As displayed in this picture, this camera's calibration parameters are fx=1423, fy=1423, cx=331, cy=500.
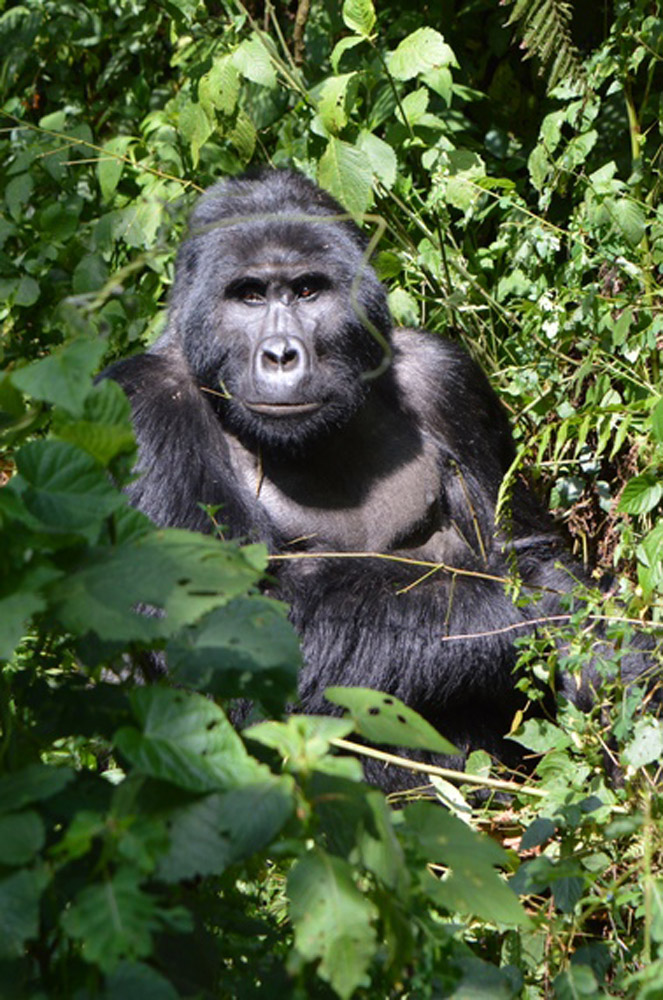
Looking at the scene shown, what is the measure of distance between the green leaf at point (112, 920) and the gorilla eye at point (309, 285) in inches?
108

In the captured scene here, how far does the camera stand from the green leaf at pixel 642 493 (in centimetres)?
356

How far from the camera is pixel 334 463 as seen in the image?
438 centimetres

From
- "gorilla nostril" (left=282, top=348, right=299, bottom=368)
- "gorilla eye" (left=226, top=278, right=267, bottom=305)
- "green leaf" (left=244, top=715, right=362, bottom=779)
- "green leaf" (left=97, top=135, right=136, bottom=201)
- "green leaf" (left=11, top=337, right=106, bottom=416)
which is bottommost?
"green leaf" (left=97, top=135, right=136, bottom=201)

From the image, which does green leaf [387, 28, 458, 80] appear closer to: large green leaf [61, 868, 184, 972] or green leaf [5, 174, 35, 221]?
green leaf [5, 174, 35, 221]

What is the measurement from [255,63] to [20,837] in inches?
146

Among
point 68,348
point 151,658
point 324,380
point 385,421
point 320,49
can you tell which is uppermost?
point 68,348

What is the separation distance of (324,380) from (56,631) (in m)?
2.18

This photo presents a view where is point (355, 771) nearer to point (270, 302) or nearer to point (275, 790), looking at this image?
point (275, 790)

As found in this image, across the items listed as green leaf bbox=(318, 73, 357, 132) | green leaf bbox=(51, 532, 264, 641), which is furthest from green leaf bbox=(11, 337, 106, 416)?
green leaf bbox=(318, 73, 357, 132)

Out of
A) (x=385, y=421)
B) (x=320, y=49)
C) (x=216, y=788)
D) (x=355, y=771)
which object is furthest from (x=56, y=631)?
(x=320, y=49)

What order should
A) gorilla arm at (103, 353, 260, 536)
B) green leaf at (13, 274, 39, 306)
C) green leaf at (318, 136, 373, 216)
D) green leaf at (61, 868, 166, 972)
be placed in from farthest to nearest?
green leaf at (13, 274, 39, 306) → green leaf at (318, 136, 373, 216) → gorilla arm at (103, 353, 260, 536) → green leaf at (61, 868, 166, 972)

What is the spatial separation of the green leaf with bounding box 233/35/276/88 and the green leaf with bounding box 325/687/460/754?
326cm

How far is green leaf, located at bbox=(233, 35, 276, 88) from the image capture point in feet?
15.9

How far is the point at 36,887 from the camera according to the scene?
1.65 meters
